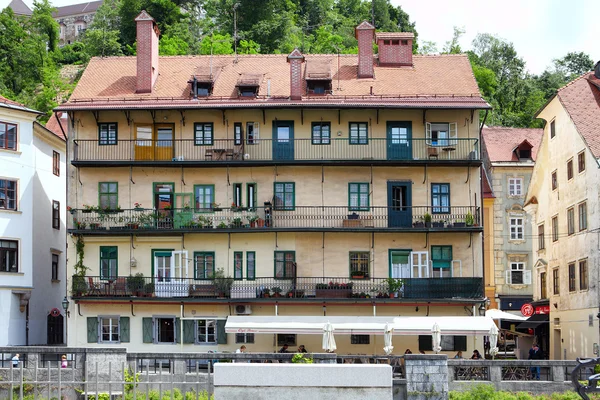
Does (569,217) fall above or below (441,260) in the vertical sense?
above

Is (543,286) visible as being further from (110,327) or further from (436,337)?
(110,327)

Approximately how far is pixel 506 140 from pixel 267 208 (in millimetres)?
25968

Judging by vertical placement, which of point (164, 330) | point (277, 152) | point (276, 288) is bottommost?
point (164, 330)

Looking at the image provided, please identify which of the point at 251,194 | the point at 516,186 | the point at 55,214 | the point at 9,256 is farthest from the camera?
the point at 516,186

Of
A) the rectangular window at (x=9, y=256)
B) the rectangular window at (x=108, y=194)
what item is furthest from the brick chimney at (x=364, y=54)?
the rectangular window at (x=9, y=256)

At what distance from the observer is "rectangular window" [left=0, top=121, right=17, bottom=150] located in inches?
1943

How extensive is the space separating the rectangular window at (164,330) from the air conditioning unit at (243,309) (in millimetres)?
3017

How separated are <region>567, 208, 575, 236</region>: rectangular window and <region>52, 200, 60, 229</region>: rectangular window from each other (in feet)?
87.0

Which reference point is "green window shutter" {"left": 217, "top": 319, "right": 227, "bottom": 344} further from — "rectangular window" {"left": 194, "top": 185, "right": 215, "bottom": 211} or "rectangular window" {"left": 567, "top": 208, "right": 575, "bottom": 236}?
"rectangular window" {"left": 567, "top": 208, "right": 575, "bottom": 236}

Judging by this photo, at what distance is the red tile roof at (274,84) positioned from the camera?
1881 inches

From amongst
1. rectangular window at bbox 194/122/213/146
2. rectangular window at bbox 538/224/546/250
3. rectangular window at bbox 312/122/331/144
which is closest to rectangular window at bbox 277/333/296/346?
rectangular window at bbox 312/122/331/144

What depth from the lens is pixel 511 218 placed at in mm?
67438

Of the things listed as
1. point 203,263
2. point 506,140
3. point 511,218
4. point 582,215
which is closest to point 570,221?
point 582,215

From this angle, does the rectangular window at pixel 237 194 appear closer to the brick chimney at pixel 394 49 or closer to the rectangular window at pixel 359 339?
the rectangular window at pixel 359 339
